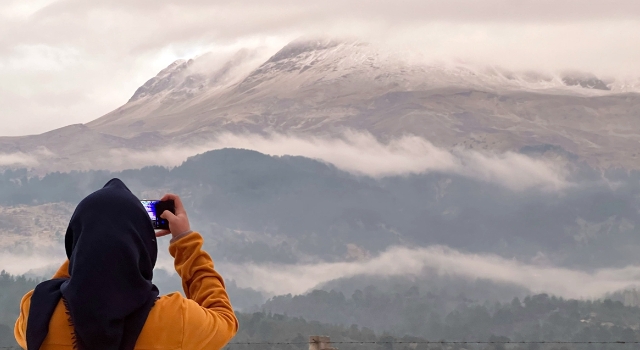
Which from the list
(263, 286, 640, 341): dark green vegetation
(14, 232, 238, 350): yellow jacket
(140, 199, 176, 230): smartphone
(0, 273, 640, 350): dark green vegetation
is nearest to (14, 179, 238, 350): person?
(14, 232, 238, 350): yellow jacket

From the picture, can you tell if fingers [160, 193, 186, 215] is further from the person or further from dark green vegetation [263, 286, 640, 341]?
dark green vegetation [263, 286, 640, 341]

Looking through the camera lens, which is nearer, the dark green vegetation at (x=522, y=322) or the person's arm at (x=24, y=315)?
the person's arm at (x=24, y=315)

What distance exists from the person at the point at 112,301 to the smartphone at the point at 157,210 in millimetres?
154

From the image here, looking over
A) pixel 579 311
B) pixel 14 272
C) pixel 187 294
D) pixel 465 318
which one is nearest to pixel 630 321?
pixel 579 311

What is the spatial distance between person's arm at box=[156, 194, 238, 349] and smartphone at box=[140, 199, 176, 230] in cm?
2

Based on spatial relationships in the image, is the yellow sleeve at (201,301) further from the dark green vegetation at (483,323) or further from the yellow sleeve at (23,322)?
the dark green vegetation at (483,323)

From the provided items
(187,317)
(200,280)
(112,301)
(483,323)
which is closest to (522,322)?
(483,323)

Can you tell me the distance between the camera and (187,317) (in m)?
2.98


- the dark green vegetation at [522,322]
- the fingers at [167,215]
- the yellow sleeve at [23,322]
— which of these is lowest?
the dark green vegetation at [522,322]

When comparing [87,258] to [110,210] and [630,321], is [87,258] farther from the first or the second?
[630,321]

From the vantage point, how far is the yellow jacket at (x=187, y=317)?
9.67 ft

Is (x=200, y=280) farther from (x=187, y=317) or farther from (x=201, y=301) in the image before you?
(x=187, y=317)

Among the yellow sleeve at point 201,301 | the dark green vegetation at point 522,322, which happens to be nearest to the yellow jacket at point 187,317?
the yellow sleeve at point 201,301

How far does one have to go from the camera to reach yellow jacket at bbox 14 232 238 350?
2947 mm
